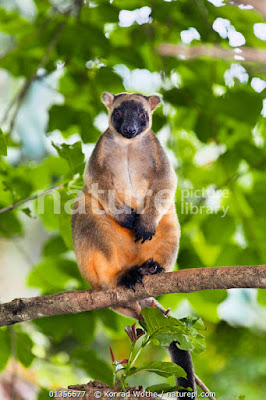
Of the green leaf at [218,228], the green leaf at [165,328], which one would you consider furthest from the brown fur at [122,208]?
the green leaf at [165,328]

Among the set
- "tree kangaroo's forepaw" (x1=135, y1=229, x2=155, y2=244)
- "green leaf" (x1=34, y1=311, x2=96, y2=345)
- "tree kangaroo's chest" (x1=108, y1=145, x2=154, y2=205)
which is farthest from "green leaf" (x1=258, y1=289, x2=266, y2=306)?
"green leaf" (x1=34, y1=311, x2=96, y2=345)

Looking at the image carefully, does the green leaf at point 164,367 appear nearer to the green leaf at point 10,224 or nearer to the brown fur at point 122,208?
the brown fur at point 122,208

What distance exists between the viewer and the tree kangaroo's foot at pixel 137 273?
143 inches

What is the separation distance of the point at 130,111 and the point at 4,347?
242 cm

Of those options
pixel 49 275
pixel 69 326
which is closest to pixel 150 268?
pixel 69 326

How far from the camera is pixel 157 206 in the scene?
4.17 meters

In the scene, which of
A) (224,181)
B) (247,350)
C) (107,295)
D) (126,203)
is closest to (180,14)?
(224,181)

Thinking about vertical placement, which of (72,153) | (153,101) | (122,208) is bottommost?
(122,208)

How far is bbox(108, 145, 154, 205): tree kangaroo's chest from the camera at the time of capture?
436cm

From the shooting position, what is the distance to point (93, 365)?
3.91m

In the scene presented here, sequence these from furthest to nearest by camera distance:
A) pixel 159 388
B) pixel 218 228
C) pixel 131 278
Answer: pixel 218 228 → pixel 131 278 → pixel 159 388

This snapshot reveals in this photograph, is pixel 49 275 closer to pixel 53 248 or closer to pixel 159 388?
pixel 53 248

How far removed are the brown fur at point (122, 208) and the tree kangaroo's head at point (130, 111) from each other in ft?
0.04

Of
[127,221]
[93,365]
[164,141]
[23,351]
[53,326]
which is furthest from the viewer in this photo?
[164,141]
